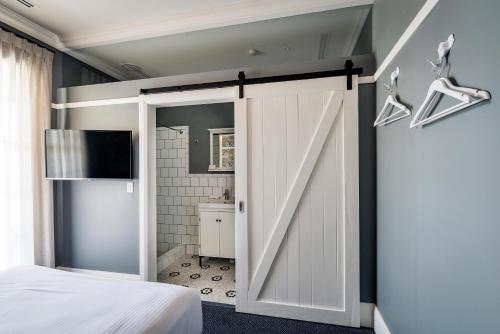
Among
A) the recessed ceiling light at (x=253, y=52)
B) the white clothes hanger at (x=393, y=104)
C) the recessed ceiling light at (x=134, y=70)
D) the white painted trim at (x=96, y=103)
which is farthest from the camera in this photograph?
the recessed ceiling light at (x=134, y=70)

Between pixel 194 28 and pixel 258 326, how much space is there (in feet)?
9.58

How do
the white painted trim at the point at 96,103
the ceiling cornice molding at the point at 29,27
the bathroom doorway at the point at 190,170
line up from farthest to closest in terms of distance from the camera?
the bathroom doorway at the point at 190,170 < the white painted trim at the point at 96,103 < the ceiling cornice molding at the point at 29,27

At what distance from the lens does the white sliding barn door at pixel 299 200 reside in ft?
6.67

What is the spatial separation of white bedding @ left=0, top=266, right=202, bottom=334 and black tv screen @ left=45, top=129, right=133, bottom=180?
1.14m

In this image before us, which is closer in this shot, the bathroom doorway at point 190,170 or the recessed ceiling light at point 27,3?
the recessed ceiling light at point 27,3

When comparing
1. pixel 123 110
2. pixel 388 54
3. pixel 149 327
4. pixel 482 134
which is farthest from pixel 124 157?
pixel 482 134

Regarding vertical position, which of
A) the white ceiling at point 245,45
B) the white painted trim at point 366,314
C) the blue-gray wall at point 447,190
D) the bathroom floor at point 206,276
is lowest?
the bathroom floor at point 206,276

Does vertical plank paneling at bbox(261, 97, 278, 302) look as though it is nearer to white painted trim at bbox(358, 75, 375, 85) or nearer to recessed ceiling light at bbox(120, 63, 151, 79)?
white painted trim at bbox(358, 75, 375, 85)

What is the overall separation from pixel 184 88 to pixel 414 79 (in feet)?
6.38

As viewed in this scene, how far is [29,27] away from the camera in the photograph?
243 centimetres

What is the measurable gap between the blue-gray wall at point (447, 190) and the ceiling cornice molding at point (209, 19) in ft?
2.29

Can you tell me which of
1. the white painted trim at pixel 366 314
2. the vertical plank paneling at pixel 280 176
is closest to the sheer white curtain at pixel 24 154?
the vertical plank paneling at pixel 280 176

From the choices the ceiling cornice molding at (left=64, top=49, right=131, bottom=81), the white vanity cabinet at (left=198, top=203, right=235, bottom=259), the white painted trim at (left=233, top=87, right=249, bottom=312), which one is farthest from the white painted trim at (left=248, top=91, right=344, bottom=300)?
the ceiling cornice molding at (left=64, top=49, right=131, bottom=81)

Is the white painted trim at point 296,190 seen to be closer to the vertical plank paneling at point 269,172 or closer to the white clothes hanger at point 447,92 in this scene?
the vertical plank paneling at point 269,172
